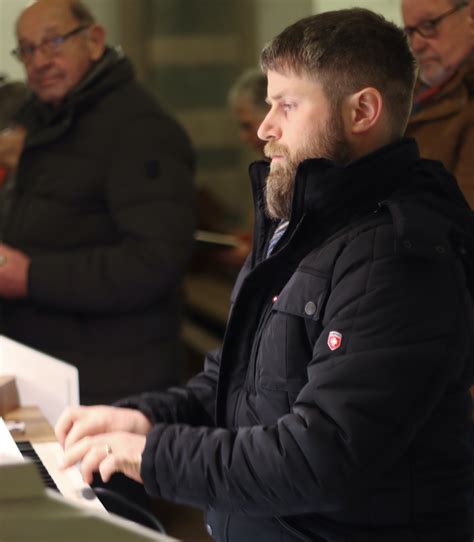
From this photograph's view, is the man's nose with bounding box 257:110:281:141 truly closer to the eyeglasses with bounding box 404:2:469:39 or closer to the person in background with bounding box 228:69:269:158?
the eyeglasses with bounding box 404:2:469:39

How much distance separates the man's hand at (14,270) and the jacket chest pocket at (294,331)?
1605 mm

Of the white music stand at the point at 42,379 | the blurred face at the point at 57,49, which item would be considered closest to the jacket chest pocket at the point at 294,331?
the white music stand at the point at 42,379

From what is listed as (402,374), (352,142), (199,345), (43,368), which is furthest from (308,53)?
(199,345)

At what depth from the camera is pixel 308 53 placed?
60.4 inches

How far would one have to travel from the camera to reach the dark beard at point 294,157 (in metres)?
1.55

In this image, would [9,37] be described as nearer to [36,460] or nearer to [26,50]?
[26,50]

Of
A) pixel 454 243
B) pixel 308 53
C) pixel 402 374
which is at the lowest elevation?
pixel 402 374

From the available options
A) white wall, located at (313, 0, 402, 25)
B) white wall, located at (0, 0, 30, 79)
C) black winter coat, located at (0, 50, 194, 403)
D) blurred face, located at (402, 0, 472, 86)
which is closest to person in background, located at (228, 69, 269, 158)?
white wall, located at (313, 0, 402, 25)

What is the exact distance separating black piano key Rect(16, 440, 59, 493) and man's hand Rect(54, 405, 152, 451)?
0.25 feet

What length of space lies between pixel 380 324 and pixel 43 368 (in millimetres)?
1025

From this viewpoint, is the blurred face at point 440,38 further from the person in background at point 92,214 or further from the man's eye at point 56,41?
the man's eye at point 56,41

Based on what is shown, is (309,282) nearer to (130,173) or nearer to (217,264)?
(130,173)

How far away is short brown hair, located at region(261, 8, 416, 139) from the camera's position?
5.03ft

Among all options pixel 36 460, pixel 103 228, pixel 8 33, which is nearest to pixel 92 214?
pixel 103 228
